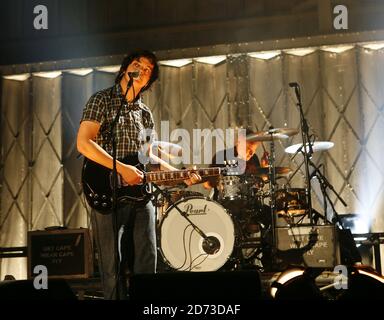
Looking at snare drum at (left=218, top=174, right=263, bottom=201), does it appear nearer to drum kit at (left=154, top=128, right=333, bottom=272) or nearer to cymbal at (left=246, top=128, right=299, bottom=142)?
drum kit at (left=154, top=128, right=333, bottom=272)

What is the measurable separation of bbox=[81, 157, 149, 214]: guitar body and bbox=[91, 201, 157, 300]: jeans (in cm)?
4

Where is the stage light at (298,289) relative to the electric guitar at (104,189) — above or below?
below

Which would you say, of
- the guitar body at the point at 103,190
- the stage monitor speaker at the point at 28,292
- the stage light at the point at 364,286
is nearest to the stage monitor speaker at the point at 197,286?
the stage monitor speaker at the point at 28,292

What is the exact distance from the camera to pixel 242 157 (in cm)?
519

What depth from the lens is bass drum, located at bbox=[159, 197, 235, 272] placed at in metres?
4.14

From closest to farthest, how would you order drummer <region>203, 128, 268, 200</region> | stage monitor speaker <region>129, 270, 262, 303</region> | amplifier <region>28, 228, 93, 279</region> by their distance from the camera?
stage monitor speaker <region>129, 270, 262, 303</region>, amplifier <region>28, 228, 93, 279</region>, drummer <region>203, 128, 268, 200</region>

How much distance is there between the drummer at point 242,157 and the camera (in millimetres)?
5018

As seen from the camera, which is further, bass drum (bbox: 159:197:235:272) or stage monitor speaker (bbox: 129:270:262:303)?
bass drum (bbox: 159:197:235:272)

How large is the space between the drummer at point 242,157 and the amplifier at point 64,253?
120 centimetres

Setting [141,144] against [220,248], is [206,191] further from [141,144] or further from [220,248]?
[141,144]

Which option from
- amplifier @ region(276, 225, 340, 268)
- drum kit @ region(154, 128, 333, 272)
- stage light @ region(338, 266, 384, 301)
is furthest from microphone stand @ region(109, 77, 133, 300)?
amplifier @ region(276, 225, 340, 268)

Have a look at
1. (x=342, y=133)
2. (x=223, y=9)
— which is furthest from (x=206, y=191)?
(x=223, y=9)

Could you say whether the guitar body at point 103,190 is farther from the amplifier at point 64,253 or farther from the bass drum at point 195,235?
the amplifier at point 64,253

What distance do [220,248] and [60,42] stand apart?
341cm
